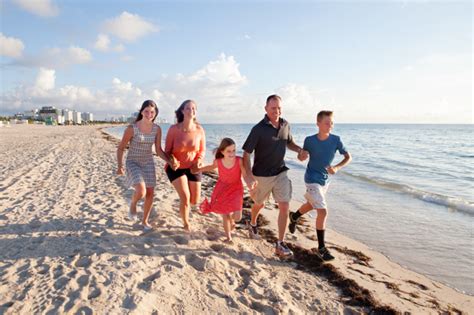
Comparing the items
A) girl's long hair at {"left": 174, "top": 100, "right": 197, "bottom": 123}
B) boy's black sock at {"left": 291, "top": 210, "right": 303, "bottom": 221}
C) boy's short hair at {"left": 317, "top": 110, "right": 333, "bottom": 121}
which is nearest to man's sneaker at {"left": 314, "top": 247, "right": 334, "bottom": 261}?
boy's black sock at {"left": 291, "top": 210, "right": 303, "bottom": 221}

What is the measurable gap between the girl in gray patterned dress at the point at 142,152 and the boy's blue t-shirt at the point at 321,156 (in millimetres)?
1997

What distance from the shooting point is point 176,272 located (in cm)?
347

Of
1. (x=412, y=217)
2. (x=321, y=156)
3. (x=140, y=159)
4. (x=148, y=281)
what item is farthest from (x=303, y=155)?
(x=412, y=217)

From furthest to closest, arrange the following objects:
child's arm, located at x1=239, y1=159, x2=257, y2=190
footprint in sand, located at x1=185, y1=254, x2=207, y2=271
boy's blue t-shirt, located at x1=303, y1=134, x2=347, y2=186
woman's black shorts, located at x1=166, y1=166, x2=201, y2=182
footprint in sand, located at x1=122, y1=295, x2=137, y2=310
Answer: woman's black shorts, located at x1=166, y1=166, x2=201, y2=182
boy's blue t-shirt, located at x1=303, y1=134, x2=347, y2=186
child's arm, located at x1=239, y1=159, x2=257, y2=190
footprint in sand, located at x1=185, y1=254, x2=207, y2=271
footprint in sand, located at x1=122, y1=295, x2=137, y2=310

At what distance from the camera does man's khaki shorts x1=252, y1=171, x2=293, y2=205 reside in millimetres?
4324

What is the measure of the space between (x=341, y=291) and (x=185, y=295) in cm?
182

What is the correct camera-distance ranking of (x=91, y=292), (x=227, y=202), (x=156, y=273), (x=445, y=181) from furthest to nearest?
(x=445, y=181) < (x=227, y=202) < (x=156, y=273) < (x=91, y=292)

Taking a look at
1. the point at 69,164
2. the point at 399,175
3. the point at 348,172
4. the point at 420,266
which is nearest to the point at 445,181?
the point at 399,175

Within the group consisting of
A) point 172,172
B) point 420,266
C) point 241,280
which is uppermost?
point 172,172

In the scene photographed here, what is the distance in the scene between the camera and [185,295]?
3.06 m

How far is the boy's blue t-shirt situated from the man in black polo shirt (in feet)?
0.47

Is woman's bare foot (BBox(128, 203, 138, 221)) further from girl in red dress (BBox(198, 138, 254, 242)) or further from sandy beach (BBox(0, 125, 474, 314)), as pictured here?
girl in red dress (BBox(198, 138, 254, 242))

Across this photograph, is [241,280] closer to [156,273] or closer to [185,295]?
[185,295]

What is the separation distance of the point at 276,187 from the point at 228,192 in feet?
2.28
